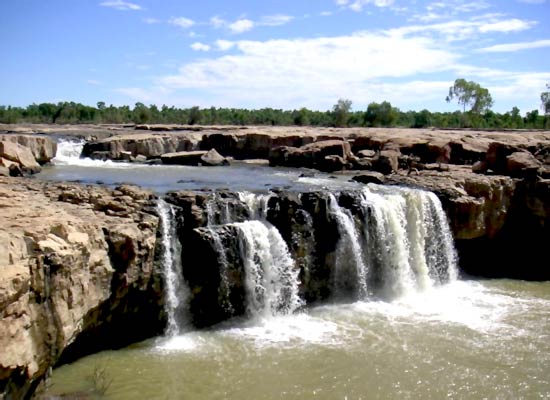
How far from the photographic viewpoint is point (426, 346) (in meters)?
10.2

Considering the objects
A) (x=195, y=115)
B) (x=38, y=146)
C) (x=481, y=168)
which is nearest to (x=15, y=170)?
(x=38, y=146)

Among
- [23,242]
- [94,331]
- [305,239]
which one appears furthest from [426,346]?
[23,242]

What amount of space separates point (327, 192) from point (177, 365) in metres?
6.22

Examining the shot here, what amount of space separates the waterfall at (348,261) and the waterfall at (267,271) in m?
1.36

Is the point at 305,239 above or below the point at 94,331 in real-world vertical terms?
above

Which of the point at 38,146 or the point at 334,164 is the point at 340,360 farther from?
the point at 38,146

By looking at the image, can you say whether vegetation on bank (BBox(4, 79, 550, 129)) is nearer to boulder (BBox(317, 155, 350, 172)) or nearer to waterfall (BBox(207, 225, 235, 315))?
boulder (BBox(317, 155, 350, 172))

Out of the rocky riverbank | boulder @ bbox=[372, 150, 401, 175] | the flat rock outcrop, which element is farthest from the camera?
boulder @ bbox=[372, 150, 401, 175]

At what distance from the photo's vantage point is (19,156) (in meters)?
17.2

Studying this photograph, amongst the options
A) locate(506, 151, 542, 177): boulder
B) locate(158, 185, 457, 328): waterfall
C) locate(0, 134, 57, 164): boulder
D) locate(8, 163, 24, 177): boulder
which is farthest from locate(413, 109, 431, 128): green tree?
locate(8, 163, 24, 177): boulder

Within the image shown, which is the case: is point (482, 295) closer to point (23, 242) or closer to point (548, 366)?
point (548, 366)

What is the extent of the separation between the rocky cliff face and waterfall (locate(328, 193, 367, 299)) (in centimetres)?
460

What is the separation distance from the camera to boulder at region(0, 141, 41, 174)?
16630 mm

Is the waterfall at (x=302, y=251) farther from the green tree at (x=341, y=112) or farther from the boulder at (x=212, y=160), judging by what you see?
the green tree at (x=341, y=112)
